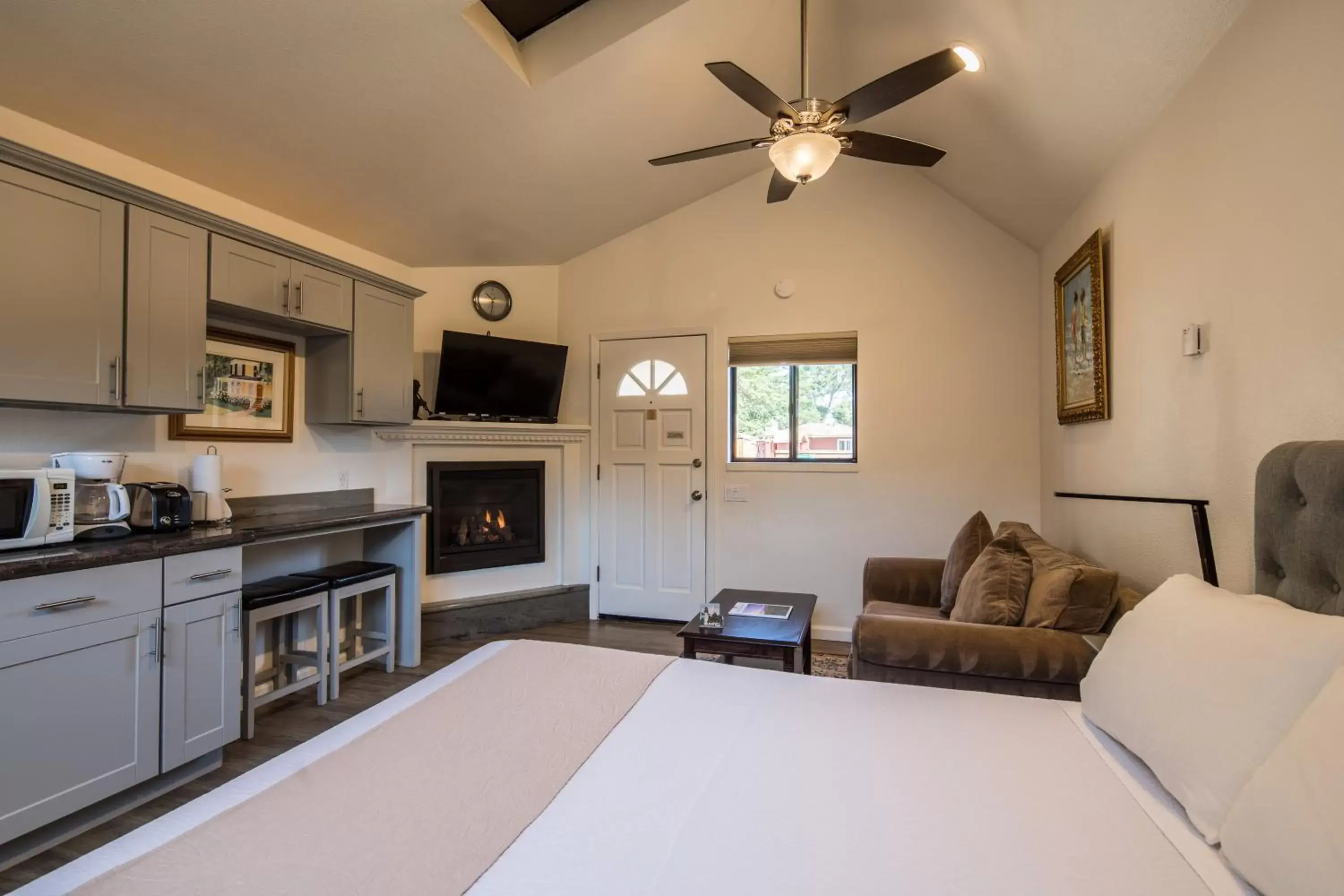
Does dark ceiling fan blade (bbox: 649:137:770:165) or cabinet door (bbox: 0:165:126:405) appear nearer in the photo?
cabinet door (bbox: 0:165:126:405)

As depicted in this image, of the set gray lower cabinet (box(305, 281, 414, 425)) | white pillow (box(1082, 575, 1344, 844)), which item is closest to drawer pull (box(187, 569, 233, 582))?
gray lower cabinet (box(305, 281, 414, 425))

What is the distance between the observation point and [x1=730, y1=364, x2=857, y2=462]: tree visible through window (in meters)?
4.15

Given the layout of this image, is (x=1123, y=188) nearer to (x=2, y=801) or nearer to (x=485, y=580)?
(x=485, y=580)

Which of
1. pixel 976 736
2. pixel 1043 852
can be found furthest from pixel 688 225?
pixel 1043 852

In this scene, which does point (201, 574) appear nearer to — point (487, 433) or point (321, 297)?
point (321, 297)

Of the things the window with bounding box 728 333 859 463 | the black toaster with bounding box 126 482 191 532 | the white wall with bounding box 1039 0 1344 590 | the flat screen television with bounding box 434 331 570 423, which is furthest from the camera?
the window with bounding box 728 333 859 463

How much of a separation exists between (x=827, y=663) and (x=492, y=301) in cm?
327

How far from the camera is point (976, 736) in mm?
1329

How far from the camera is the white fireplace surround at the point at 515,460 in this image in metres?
3.88

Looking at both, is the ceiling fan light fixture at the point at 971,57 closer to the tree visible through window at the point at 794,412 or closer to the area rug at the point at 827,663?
the tree visible through window at the point at 794,412

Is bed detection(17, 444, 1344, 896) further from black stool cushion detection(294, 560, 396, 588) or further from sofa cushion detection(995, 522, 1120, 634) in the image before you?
black stool cushion detection(294, 560, 396, 588)

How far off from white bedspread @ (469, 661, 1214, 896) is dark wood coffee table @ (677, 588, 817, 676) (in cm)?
98

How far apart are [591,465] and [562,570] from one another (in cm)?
80

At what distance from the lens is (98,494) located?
2.29m
